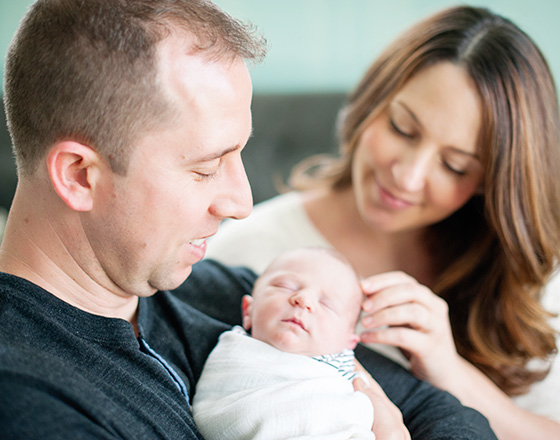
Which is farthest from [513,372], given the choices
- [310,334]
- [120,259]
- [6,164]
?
[6,164]

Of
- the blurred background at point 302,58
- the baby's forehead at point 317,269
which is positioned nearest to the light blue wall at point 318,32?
the blurred background at point 302,58

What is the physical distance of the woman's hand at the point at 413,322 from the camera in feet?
4.53

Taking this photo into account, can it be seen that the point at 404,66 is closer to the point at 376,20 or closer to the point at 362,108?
the point at 362,108

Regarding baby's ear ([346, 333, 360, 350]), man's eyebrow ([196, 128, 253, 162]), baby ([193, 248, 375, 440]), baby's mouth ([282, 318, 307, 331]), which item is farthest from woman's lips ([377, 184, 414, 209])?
man's eyebrow ([196, 128, 253, 162])

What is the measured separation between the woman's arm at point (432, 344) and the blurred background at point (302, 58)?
2.08 meters

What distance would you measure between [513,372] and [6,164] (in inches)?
117

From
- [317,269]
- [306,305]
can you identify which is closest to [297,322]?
[306,305]

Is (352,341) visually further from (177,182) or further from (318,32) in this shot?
(318,32)

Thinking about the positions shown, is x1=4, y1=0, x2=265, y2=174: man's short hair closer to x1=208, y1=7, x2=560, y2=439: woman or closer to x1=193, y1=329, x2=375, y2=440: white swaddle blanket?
x1=193, y1=329, x2=375, y2=440: white swaddle blanket

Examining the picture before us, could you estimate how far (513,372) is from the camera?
70.4 inches

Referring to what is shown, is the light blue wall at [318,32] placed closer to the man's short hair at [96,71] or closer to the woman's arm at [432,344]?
the woman's arm at [432,344]

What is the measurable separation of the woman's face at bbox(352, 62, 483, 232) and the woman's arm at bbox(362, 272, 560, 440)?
38cm

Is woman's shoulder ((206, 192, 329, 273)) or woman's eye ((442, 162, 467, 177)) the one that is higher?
woman's eye ((442, 162, 467, 177))

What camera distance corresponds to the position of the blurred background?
3.51m
